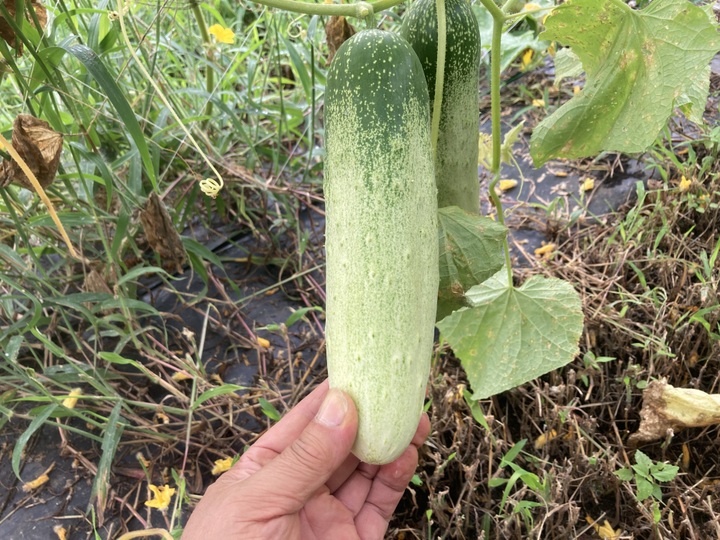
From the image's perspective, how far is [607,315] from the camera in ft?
5.54

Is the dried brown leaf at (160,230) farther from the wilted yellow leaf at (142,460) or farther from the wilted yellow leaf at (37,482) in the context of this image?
the wilted yellow leaf at (37,482)

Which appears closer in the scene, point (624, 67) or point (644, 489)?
point (624, 67)

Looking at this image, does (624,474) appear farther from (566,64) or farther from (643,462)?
(566,64)

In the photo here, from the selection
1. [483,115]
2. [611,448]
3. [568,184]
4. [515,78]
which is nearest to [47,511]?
[611,448]

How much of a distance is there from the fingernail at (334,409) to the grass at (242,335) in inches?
19.4

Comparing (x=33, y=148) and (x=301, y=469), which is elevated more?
(x=33, y=148)

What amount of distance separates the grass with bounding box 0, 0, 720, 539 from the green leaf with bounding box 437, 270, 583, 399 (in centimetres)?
20

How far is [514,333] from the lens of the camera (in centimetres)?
138

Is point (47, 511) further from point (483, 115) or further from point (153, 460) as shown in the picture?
point (483, 115)

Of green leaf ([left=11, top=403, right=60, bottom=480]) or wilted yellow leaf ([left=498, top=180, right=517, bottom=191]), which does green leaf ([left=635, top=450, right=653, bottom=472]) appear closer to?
wilted yellow leaf ([left=498, top=180, right=517, bottom=191])

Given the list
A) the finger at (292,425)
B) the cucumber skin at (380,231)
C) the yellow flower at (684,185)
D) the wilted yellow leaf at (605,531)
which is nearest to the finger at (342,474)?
the finger at (292,425)

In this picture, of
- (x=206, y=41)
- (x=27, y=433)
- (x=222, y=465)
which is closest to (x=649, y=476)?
(x=222, y=465)

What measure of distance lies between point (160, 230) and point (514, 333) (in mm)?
968

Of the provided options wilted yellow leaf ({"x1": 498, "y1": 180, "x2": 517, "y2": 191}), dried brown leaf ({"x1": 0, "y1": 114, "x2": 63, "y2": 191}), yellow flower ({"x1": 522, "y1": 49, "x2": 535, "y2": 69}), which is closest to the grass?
dried brown leaf ({"x1": 0, "y1": 114, "x2": 63, "y2": 191})
